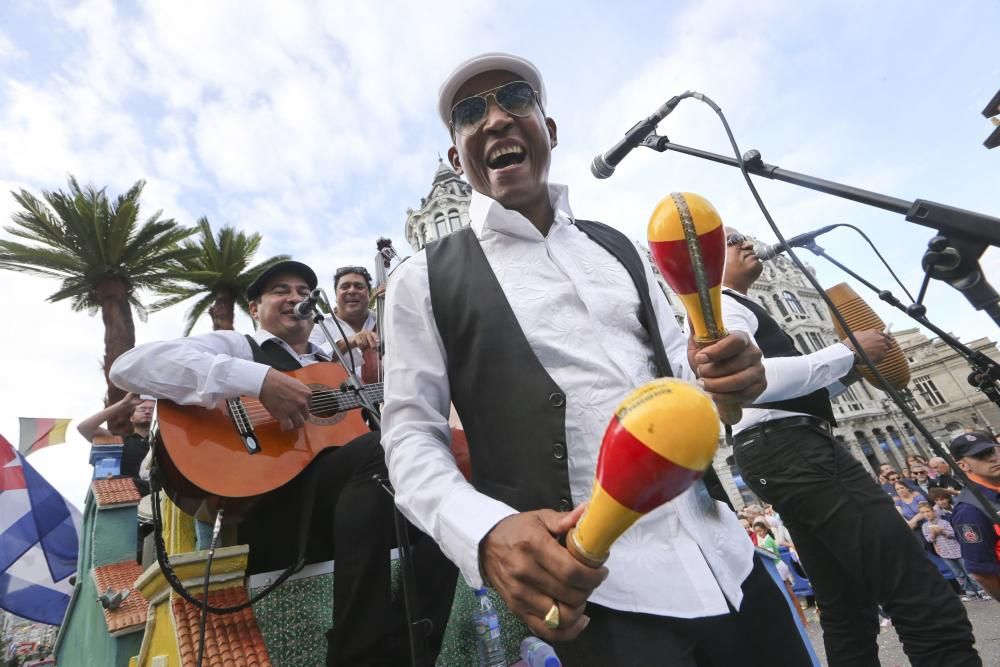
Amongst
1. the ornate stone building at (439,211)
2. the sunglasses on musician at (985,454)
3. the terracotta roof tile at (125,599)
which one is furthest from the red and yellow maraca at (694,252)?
the ornate stone building at (439,211)

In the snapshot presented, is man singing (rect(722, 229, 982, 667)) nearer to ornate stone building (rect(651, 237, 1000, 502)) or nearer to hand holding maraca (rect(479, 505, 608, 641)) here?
hand holding maraca (rect(479, 505, 608, 641))

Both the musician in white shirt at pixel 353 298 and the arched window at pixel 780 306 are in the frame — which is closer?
the musician in white shirt at pixel 353 298

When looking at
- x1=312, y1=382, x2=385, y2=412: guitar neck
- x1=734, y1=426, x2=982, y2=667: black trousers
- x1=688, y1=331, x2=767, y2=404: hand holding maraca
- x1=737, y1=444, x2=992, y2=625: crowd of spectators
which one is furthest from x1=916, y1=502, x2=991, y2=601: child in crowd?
x1=688, y1=331, x2=767, y2=404: hand holding maraca

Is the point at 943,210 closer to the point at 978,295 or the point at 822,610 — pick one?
the point at 978,295

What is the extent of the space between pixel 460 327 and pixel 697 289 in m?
0.58

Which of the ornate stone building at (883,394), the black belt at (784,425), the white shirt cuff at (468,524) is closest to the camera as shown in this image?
the white shirt cuff at (468,524)

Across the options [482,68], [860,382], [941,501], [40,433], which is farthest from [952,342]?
[860,382]

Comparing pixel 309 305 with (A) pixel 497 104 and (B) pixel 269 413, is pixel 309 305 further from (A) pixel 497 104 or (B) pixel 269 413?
(A) pixel 497 104

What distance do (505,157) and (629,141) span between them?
6.18ft

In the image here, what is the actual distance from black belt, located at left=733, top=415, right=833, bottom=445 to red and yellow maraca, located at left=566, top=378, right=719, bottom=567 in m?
2.31

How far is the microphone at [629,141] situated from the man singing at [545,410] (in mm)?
1680

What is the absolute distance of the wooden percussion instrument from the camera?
273 centimetres

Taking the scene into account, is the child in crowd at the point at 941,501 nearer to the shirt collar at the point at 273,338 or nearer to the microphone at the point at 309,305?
the shirt collar at the point at 273,338

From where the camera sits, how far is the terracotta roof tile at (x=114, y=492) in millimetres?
3262
